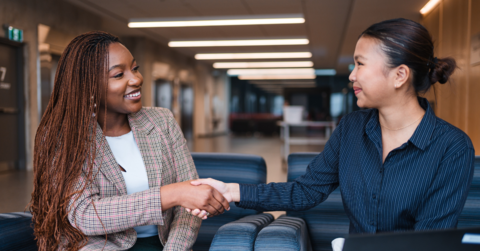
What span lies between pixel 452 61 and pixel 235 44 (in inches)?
376

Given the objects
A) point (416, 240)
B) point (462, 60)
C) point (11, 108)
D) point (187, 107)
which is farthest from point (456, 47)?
point (187, 107)

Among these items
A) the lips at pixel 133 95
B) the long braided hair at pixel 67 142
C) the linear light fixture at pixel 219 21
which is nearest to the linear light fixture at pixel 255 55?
the linear light fixture at pixel 219 21

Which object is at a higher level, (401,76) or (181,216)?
(401,76)

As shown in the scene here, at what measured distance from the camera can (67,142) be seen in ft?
4.01

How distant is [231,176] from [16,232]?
904 mm

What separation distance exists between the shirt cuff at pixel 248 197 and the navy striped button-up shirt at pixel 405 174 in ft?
1.05

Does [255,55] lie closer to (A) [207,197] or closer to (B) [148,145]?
(B) [148,145]

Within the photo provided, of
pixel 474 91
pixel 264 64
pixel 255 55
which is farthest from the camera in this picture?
pixel 264 64

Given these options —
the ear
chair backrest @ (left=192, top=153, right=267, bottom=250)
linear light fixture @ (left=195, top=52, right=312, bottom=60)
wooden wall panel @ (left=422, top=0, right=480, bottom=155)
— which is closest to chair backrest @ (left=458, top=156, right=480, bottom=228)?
the ear

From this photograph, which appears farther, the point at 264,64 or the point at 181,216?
the point at 264,64

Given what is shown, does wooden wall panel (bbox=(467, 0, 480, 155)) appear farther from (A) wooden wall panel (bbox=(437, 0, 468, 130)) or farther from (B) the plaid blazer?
(B) the plaid blazer

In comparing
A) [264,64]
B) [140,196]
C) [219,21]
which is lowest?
[140,196]

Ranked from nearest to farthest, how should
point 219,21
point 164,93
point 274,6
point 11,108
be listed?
point 11,108 → point 274,6 → point 219,21 → point 164,93

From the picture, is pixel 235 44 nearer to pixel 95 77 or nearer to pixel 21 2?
pixel 21 2
